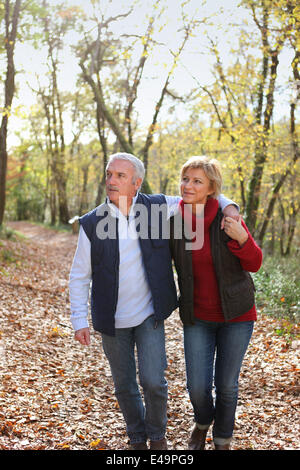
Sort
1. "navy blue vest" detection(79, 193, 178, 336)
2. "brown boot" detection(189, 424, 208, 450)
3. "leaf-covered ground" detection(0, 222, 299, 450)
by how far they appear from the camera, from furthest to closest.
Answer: "leaf-covered ground" detection(0, 222, 299, 450), "brown boot" detection(189, 424, 208, 450), "navy blue vest" detection(79, 193, 178, 336)

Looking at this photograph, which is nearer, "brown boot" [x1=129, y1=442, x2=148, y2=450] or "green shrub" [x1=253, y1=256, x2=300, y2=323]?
"brown boot" [x1=129, y1=442, x2=148, y2=450]

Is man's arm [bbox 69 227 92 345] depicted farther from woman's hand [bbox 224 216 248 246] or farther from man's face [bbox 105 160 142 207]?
woman's hand [bbox 224 216 248 246]

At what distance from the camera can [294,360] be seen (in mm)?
5738

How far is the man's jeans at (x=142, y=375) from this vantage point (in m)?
3.05

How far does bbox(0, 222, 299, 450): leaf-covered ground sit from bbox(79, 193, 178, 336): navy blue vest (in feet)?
4.97

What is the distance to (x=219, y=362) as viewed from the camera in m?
3.17

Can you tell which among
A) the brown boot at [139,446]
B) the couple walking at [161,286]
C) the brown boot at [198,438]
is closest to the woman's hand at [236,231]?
the couple walking at [161,286]

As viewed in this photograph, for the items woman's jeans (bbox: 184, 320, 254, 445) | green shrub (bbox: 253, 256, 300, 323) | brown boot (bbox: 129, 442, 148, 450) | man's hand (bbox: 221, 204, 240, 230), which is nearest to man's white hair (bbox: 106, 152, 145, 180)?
man's hand (bbox: 221, 204, 240, 230)

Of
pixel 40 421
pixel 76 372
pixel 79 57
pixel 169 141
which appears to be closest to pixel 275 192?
pixel 79 57

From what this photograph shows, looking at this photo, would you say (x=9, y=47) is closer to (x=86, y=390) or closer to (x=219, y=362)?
(x=86, y=390)

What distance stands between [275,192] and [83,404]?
37.8 feet

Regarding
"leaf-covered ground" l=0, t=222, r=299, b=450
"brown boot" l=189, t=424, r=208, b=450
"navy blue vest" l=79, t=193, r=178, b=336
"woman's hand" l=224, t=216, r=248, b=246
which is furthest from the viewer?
"leaf-covered ground" l=0, t=222, r=299, b=450

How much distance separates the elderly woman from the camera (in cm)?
Answer: 303
